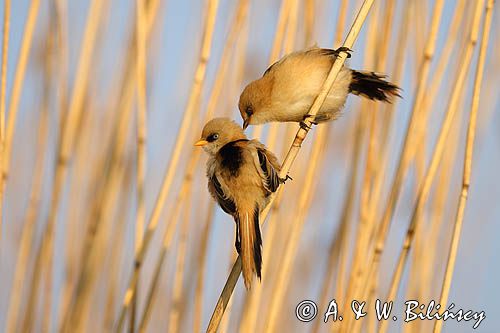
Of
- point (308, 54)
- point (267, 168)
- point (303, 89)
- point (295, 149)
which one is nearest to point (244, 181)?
point (267, 168)

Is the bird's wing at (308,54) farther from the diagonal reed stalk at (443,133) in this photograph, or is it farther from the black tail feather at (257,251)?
the black tail feather at (257,251)

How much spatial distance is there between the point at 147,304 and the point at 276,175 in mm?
437

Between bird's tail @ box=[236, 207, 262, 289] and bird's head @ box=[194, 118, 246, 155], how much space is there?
23cm

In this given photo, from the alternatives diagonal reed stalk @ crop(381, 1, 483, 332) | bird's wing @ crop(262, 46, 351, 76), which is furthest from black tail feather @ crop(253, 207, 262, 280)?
bird's wing @ crop(262, 46, 351, 76)

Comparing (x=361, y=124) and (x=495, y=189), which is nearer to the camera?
(x=361, y=124)

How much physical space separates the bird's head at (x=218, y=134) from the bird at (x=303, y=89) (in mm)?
97

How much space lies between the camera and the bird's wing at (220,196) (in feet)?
4.76

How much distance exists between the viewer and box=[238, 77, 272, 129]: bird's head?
5.43 feet

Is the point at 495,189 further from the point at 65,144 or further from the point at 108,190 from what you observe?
the point at 65,144

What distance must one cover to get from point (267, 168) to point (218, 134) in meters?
0.19

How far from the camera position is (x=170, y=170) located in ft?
4.88

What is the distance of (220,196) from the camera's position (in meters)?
1.48

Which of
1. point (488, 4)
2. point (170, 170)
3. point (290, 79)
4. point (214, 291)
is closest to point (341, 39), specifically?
point (290, 79)

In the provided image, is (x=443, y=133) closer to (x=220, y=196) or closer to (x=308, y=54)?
(x=308, y=54)
